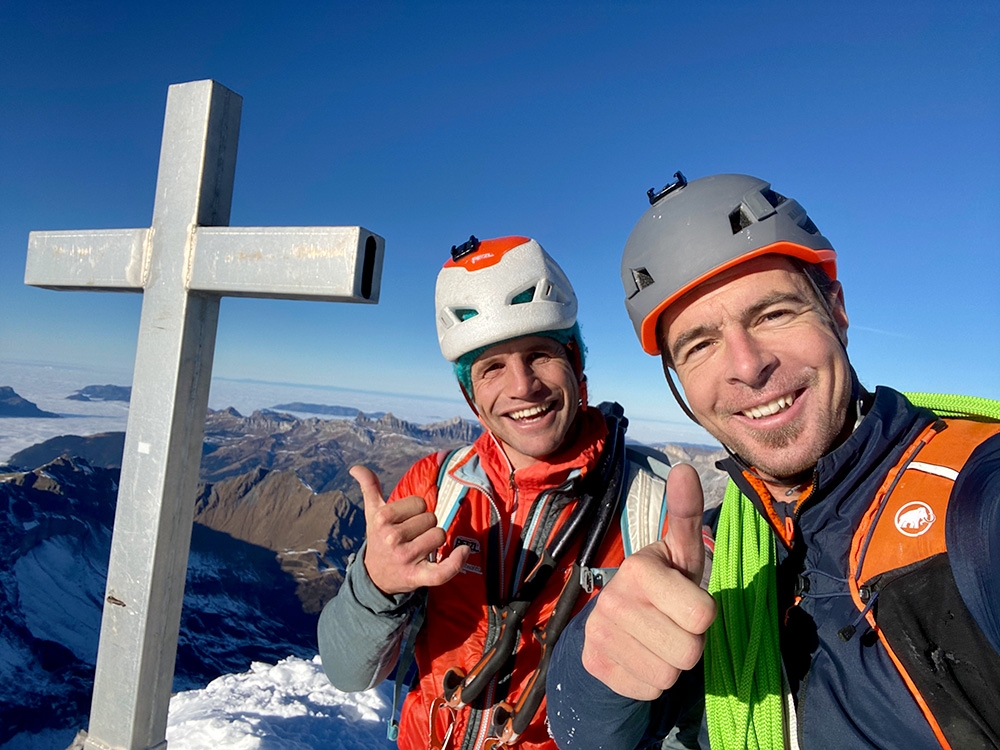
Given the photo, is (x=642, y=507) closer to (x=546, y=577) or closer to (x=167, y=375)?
(x=546, y=577)

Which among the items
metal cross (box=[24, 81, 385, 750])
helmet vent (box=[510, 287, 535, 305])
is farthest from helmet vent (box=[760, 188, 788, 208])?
metal cross (box=[24, 81, 385, 750])

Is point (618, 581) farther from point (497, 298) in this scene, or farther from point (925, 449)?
point (497, 298)

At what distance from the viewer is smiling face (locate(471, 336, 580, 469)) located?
9.22 feet

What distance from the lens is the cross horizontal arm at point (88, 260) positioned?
9.59ft

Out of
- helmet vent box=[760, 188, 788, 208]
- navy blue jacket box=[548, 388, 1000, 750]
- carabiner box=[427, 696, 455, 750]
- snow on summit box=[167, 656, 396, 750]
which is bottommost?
snow on summit box=[167, 656, 396, 750]

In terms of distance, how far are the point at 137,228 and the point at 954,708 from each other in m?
3.99

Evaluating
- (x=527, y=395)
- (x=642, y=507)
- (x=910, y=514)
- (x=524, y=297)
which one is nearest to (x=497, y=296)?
(x=524, y=297)

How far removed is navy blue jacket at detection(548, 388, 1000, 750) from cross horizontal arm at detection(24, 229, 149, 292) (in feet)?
9.75

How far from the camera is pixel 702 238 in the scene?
7.37ft

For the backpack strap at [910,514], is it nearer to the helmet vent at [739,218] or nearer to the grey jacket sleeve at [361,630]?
the helmet vent at [739,218]

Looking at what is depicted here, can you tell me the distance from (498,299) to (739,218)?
1.23 metres

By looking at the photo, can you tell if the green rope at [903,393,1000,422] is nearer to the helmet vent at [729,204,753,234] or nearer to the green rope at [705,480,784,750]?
the green rope at [705,480,784,750]

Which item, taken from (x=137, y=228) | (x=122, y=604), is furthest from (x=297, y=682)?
(x=137, y=228)

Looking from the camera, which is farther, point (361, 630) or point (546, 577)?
point (546, 577)
